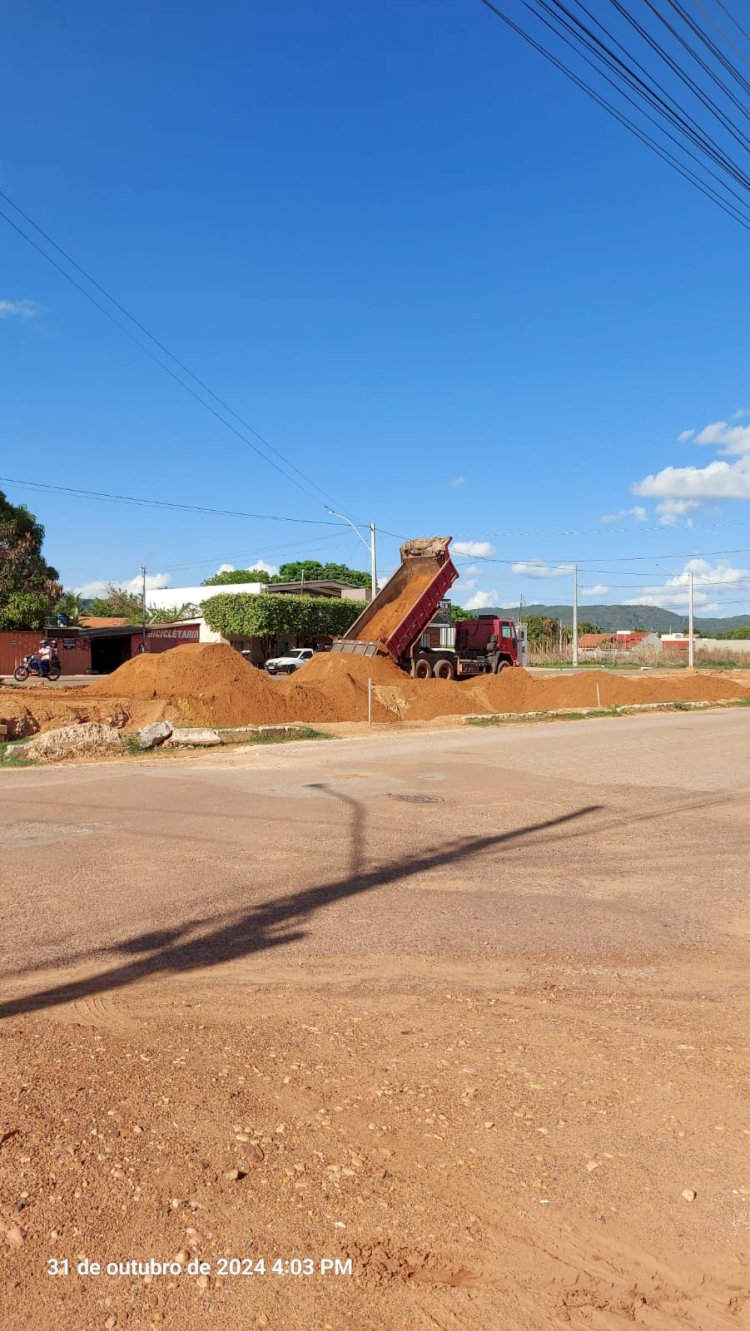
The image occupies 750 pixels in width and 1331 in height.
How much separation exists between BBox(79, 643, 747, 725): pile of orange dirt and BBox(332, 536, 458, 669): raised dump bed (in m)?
0.94

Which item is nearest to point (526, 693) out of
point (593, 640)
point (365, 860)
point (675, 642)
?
point (365, 860)

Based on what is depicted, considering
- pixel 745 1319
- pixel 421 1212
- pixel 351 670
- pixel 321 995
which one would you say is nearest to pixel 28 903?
pixel 321 995

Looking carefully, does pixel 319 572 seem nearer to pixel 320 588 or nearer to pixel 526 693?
pixel 320 588

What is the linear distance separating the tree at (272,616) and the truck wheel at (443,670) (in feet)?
75.2

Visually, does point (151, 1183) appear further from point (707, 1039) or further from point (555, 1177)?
point (707, 1039)

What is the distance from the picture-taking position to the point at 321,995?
5.32 meters

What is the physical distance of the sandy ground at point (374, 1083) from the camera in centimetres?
291

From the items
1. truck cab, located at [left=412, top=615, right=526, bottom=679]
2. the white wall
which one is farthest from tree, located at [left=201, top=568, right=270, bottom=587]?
truck cab, located at [left=412, top=615, right=526, bottom=679]

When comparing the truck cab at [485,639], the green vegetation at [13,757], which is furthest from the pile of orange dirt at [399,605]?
the green vegetation at [13,757]

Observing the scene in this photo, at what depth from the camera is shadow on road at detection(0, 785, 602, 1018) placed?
211 inches

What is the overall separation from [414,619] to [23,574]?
92.8ft

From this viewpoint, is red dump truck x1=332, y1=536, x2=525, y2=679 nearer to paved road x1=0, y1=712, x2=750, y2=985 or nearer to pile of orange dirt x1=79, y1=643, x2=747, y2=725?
pile of orange dirt x1=79, y1=643, x2=747, y2=725

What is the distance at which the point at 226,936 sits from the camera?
6.41 m

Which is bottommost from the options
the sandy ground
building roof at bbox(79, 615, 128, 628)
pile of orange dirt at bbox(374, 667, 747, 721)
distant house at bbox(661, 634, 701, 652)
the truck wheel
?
the sandy ground
